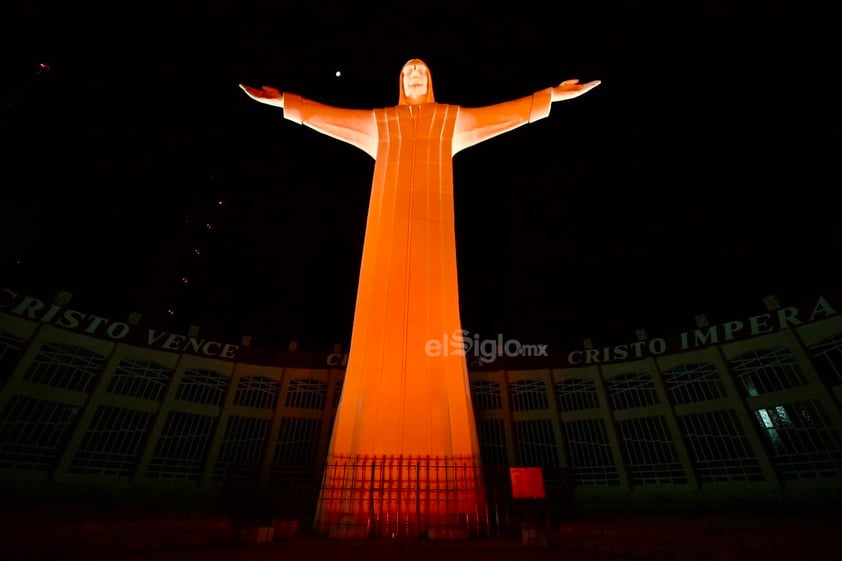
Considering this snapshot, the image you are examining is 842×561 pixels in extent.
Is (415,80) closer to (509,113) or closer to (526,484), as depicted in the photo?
(509,113)

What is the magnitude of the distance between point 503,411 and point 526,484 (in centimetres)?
1028

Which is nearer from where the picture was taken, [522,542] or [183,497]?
[522,542]

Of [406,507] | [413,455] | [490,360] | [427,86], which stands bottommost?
[406,507]

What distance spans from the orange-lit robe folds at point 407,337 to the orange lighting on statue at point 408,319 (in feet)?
0.06

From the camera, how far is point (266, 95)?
8.19 metres

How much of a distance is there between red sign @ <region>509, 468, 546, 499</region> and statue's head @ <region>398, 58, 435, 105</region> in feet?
23.9

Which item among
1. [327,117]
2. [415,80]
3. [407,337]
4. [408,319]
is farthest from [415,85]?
[407,337]

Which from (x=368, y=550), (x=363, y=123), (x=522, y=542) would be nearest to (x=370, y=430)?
(x=368, y=550)

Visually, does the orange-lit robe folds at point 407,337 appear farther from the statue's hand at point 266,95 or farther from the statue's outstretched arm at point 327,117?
the statue's hand at point 266,95

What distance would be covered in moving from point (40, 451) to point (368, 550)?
496 inches

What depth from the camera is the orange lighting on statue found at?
527cm

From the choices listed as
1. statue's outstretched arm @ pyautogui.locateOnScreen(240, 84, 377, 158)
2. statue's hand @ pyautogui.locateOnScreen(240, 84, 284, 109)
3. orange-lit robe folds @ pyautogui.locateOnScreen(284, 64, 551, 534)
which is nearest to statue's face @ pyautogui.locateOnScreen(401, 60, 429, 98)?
orange-lit robe folds @ pyautogui.locateOnScreen(284, 64, 551, 534)

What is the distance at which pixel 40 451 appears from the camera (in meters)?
11.6

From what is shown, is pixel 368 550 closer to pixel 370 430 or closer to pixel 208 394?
pixel 370 430
